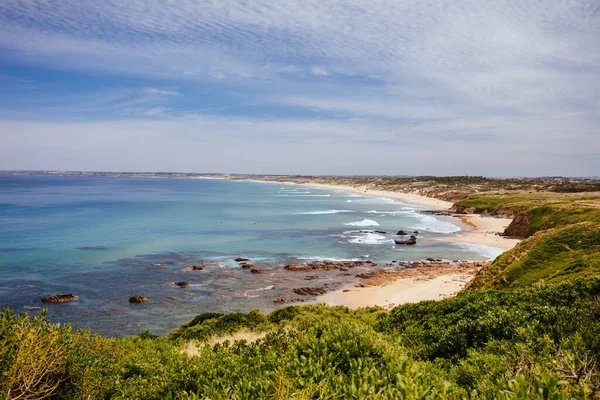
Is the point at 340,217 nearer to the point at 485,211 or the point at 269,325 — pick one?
the point at 485,211

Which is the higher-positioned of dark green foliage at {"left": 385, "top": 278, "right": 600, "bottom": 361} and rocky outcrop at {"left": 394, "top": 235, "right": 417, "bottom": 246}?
dark green foliage at {"left": 385, "top": 278, "right": 600, "bottom": 361}

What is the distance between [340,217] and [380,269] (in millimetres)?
41482

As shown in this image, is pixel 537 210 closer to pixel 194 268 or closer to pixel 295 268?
pixel 295 268

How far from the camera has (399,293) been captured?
→ 31.5 meters

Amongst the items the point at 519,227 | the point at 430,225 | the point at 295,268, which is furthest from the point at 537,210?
the point at 295,268

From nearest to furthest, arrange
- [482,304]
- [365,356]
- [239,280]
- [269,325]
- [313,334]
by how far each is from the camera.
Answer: [365,356] → [313,334] → [482,304] → [269,325] → [239,280]

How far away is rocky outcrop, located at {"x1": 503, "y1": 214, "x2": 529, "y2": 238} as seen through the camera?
52750 mm

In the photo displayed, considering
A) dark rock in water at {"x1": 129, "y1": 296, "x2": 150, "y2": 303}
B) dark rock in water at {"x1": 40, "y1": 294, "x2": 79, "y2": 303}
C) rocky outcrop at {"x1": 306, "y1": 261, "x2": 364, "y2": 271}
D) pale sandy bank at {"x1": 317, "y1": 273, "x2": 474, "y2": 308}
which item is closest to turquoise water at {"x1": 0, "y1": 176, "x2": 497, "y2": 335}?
dark rock in water at {"x1": 129, "y1": 296, "x2": 150, "y2": 303}

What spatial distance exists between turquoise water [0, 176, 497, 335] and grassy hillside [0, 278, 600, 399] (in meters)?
17.5

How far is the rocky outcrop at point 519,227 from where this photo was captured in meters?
52.8

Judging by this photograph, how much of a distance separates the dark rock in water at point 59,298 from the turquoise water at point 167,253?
30.8 inches

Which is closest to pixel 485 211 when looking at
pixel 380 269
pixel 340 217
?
pixel 340 217

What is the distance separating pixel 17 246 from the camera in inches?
1879

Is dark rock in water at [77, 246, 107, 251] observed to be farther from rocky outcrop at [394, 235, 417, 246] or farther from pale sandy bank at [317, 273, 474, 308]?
rocky outcrop at [394, 235, 417, 246]
